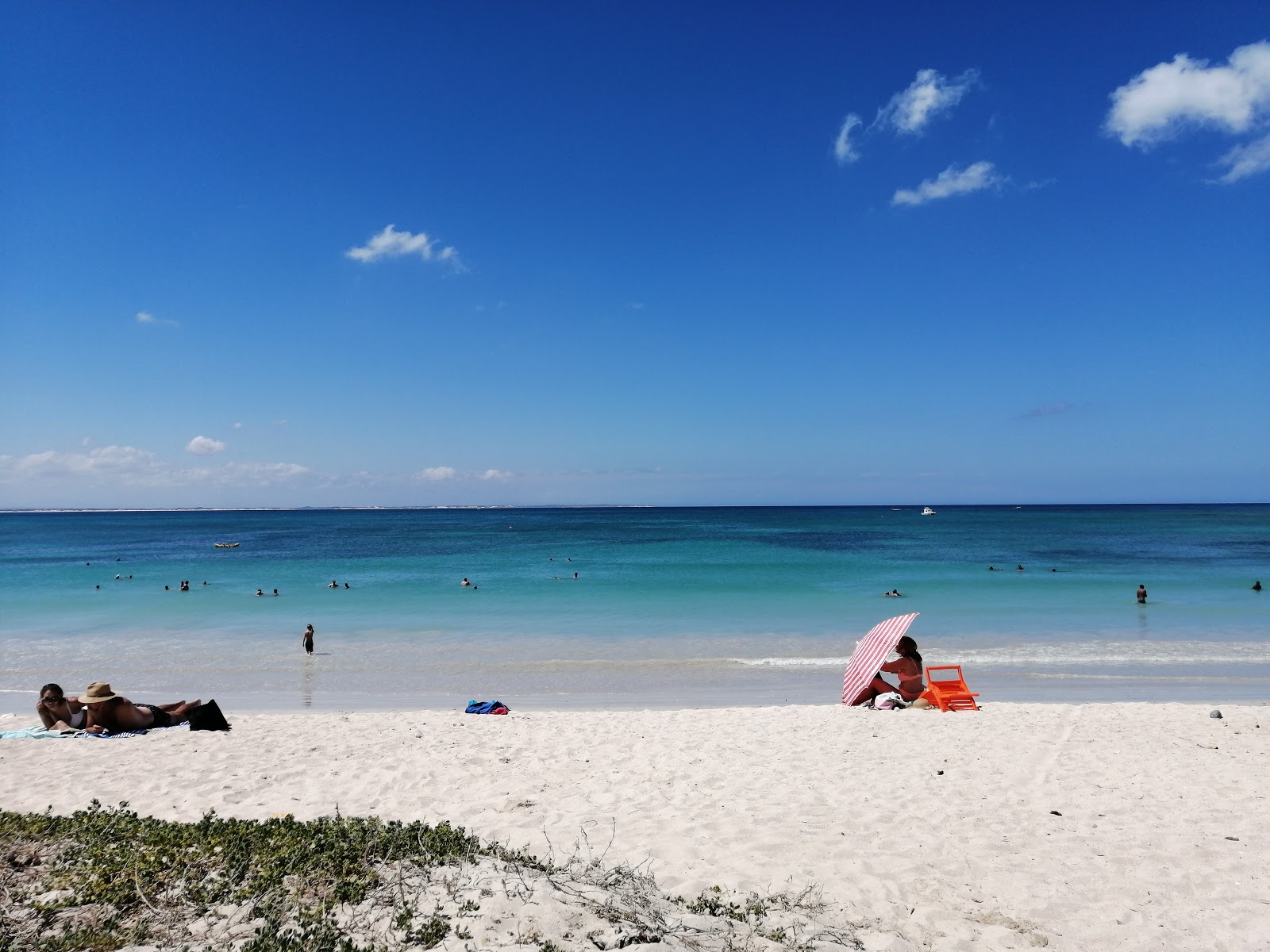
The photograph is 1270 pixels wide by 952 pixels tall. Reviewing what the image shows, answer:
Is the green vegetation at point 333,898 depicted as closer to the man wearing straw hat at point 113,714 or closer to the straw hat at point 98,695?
the man wearing straw hat at point 113,714

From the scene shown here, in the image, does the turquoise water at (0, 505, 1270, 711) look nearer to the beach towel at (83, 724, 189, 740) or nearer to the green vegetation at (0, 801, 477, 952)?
the beach towel at (83, 724, 189, 740)

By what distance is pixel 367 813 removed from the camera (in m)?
7.31

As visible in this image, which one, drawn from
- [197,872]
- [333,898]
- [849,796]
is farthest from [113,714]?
[849,796]

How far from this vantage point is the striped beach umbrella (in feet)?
40.7

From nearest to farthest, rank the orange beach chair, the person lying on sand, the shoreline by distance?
1. the person lying on sand
2. the orange beach chair
3. the shoreline

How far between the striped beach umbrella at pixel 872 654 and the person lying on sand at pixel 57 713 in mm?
12437

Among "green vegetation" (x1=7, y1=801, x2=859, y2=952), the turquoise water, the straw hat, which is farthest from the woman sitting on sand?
the straw hat

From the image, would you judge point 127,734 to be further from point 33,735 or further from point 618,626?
point 618,626

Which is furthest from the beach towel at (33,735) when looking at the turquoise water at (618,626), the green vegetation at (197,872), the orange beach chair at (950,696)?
the orange beach chair at (950,696)

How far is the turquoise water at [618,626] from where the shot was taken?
1625 centimetres

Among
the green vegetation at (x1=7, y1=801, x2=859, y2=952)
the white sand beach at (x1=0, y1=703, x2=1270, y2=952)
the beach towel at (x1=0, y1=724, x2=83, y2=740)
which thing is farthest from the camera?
the beach towel at (x1=0, y1=724, x2=83, y2=740)

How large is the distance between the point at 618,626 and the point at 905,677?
43.4 ft

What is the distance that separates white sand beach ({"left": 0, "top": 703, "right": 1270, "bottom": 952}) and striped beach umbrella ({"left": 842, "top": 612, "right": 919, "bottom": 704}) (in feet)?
2.89

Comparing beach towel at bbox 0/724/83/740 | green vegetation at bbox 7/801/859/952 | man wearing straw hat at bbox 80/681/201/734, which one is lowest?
beach towel at bbox 0/724/83/740
